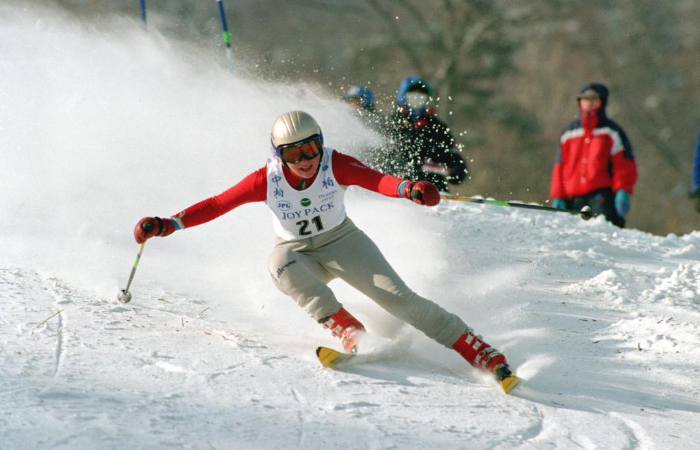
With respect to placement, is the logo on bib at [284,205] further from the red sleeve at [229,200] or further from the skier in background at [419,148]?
the skier in background at [419,148]

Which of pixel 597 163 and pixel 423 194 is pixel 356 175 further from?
pixel 597 163

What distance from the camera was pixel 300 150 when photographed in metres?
4.53

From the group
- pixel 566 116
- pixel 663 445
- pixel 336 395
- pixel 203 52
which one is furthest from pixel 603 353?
pixel 566 116

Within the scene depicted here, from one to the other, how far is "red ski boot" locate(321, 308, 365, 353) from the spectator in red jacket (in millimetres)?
4529

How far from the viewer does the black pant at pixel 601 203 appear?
843cm

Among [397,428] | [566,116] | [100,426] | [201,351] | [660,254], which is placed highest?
[566,116]

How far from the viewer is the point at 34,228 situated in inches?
257

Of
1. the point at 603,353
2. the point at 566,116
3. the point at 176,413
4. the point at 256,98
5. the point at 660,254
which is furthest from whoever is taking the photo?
the point at 566,116

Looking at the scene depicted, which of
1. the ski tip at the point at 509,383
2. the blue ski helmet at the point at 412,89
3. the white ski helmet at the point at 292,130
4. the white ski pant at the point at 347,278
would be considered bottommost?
the ski tip at the point at 509,383

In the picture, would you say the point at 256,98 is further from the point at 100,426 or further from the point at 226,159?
the point at 100,426

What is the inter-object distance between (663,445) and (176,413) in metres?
2.05

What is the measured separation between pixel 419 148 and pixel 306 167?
364cm

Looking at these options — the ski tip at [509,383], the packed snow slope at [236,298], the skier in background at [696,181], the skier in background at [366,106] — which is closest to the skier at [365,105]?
the skier in background at [366,106]

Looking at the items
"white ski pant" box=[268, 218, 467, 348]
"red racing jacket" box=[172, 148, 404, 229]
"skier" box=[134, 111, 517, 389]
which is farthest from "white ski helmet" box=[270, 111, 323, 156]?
"white ski pant" box=[268, 218, 467, 348]
